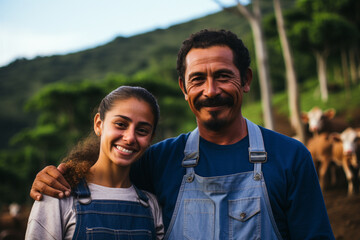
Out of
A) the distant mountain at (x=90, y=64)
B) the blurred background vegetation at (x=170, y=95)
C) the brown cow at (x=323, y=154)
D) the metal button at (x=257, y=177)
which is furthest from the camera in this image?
the distant mountain at (x=90, y=64)

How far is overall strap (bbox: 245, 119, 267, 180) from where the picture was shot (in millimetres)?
2045

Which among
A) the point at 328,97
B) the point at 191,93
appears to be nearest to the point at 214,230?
the point at 191,93

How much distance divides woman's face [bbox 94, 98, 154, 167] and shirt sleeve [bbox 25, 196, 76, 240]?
411 millimetres

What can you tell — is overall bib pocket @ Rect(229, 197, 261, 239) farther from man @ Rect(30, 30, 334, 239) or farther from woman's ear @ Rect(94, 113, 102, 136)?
woman's ear @ Rect(94, 113, 102, 136)

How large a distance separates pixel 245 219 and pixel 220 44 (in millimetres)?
1140

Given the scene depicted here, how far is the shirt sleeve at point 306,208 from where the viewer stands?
6.28ft

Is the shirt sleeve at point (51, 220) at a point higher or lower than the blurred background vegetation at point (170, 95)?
lower

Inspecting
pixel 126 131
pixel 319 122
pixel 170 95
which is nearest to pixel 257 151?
pixel 126 131

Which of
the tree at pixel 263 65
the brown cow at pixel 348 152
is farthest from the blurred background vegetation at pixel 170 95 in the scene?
the brown cow at pixel 348 152

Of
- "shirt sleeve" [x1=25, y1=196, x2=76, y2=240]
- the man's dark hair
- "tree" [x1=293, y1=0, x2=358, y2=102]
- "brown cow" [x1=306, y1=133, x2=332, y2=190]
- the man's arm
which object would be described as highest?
"tree" [x1=293, y1=0, x2=358, y2=102]

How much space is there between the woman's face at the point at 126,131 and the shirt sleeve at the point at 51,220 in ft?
1.35

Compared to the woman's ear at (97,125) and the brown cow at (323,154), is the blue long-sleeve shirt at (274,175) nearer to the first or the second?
the woman's ear at (97,125)

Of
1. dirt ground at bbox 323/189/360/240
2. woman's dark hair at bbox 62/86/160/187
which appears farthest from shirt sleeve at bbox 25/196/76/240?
dirt ground at bbox 323/189/360/240

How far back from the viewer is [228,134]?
224 cm
